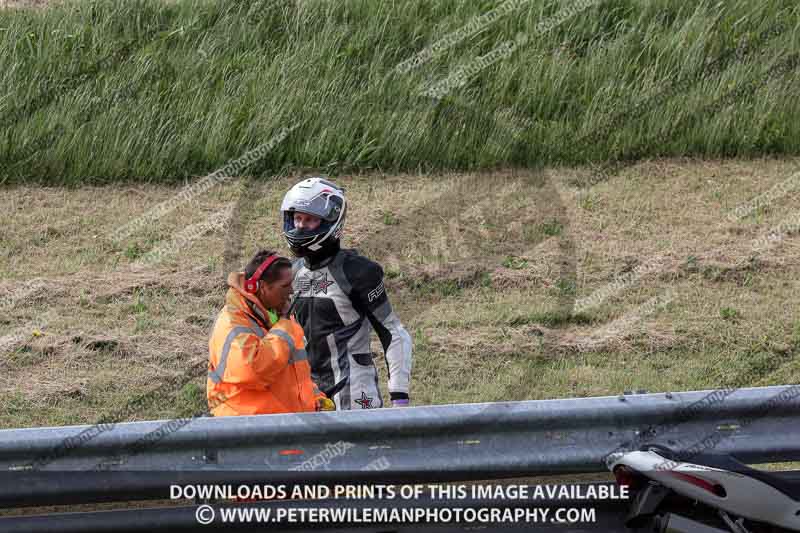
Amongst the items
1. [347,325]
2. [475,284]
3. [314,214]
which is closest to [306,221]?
[314,214]

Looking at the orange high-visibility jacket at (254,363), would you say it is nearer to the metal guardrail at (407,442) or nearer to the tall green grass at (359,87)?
the metal guardrail at (407,442)

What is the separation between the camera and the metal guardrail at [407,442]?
601cm

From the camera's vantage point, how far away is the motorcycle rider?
24.0 ft

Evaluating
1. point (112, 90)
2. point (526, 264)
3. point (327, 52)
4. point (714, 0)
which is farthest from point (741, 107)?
point (112, 90)

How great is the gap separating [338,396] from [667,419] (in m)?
2.02

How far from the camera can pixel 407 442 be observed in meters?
6.22

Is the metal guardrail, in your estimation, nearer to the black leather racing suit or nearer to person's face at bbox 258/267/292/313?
person's face at bbox 258/267/292/313

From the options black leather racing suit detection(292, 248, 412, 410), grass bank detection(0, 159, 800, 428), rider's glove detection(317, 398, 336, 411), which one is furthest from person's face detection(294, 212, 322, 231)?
grass bank detection(0, 159, 800, 428)

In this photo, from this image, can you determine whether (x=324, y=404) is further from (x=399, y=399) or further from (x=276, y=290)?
(x=276, y=290)

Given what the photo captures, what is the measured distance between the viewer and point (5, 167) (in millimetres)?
13758

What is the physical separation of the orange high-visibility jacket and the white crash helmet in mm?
664

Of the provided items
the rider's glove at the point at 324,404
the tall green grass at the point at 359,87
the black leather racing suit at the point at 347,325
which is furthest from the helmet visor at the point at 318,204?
the tall green grass at the point at 359,87

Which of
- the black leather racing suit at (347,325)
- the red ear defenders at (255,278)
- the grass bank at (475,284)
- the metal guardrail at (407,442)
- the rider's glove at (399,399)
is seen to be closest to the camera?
the metal guardrail at (407,442)

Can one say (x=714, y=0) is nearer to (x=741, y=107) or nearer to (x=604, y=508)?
(x=741, y=107)
